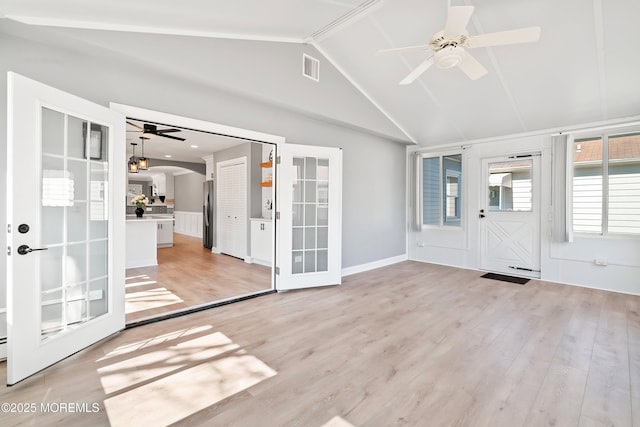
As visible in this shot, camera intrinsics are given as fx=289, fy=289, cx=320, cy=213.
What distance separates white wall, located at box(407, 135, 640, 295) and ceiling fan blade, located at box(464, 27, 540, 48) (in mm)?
3351

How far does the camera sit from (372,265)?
5.68 m

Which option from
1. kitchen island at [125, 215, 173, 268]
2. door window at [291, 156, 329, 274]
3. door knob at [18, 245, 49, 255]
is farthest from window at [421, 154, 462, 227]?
door knob at [18, 245, 49, 255]

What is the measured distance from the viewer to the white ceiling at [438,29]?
Answer: 2.61 m

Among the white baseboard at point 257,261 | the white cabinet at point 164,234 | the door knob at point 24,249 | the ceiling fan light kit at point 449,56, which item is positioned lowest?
the white baseboard at point 257,261

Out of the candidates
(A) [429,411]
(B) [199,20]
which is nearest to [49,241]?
(B) [199,20]

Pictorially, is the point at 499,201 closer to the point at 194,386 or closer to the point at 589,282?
the point at 589,282

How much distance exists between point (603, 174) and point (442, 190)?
97.2 inches

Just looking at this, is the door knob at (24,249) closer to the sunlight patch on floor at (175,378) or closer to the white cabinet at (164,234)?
the sunlight patch on floor at (175,378)

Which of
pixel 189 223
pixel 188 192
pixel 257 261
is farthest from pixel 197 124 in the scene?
pixel 188 192

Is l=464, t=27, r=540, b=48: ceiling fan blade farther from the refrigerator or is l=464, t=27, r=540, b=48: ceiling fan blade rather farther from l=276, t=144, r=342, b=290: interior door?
the refrigerator

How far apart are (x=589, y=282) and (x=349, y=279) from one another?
12.2 ft

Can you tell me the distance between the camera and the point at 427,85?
4426 millimetres

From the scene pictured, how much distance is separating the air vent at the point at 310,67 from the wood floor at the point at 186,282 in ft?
10.4

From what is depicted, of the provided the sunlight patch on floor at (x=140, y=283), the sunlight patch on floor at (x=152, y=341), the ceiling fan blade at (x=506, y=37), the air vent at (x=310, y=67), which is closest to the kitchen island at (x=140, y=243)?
the sunlight patch on floor at (x=140, y=283)
